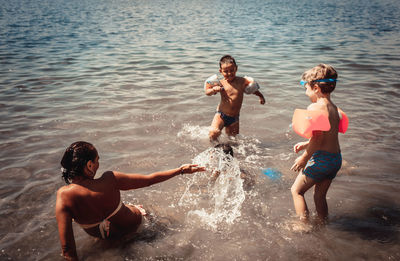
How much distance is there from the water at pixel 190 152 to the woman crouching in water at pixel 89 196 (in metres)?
0.42

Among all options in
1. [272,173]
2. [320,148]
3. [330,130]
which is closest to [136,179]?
[320,148]

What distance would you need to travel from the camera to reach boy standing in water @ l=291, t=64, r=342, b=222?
3070mm

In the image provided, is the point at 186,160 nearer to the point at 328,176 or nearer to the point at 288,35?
the point at 328,176

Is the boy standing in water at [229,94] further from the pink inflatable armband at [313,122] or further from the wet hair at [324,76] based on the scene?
the pink inflatable armband at [313,122]

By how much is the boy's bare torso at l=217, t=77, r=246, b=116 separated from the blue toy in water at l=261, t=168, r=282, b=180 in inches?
51.7

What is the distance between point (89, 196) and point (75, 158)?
0.39 metres

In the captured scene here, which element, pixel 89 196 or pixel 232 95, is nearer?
pixel 89 196

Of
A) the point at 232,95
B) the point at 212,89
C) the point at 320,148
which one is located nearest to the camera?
the point at 320,148

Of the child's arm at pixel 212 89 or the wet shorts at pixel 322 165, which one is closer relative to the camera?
the wet shorts at pixel 322 165

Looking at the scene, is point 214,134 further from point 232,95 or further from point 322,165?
point 322,165

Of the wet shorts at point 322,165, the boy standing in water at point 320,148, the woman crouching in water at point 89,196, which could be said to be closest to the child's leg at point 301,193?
the boy standing in water at point 320,148

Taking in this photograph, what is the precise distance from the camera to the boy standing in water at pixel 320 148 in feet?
10.1

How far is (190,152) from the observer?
5539 millimetres

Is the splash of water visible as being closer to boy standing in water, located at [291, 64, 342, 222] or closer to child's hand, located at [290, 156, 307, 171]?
boy standing in water, located at [291, 64, 342, 222]
